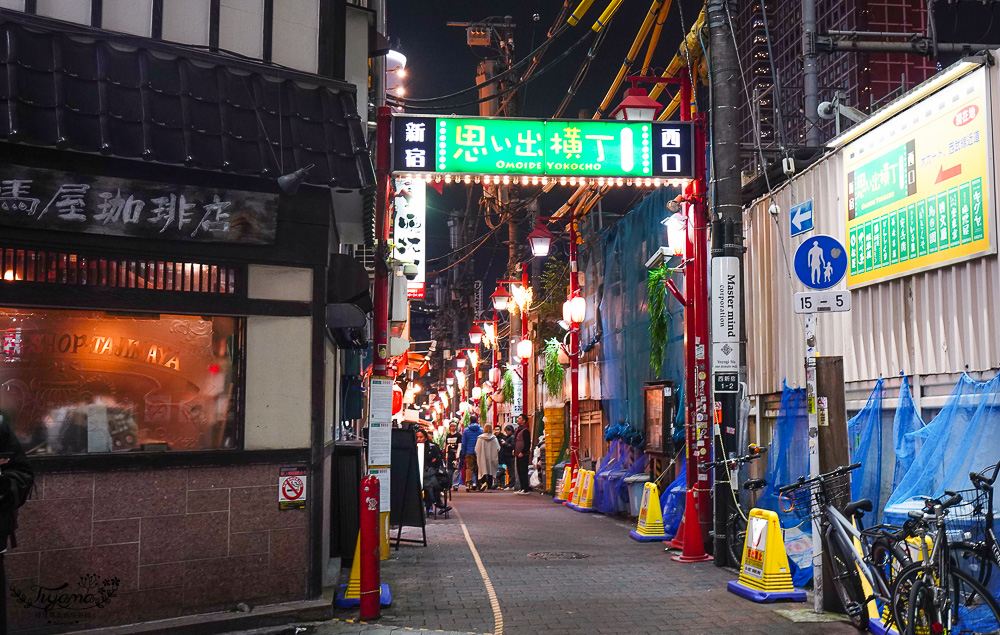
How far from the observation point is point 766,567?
30.7ft

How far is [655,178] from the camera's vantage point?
12.6 m

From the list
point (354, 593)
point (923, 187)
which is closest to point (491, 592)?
point (354, 593)

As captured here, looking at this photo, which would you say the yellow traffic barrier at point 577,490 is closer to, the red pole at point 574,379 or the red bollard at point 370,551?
the red pole at point 574,379

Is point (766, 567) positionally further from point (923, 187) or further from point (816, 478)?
point (923, 187)

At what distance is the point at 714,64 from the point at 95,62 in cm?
830

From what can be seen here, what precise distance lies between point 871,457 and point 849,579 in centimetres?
194

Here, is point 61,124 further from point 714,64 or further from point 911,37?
point 911,37

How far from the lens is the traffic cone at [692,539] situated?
1218 centimetres

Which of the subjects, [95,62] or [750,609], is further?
[750,609]

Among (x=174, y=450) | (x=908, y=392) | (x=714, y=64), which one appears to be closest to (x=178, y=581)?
(x=174, y=450)

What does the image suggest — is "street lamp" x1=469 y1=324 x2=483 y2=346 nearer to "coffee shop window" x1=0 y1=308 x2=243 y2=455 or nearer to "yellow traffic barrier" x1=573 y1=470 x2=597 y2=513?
"yellow traffic barrier" x1=573 y1=470 x2=597 y2=513

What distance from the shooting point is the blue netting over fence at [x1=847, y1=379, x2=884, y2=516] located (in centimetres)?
910

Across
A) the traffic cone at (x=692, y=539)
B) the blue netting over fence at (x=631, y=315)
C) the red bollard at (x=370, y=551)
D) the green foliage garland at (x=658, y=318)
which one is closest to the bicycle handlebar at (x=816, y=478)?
the red bollard at (x=370, y=551)

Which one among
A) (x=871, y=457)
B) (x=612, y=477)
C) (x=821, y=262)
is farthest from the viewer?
(x=612, y=477)
